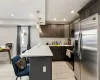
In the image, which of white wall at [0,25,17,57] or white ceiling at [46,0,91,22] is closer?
white ceiling at [46,0,91,22]

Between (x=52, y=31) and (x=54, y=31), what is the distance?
133 mm

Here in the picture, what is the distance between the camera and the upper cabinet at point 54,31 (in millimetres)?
6750

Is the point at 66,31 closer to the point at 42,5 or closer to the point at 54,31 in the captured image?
the point at 54,31

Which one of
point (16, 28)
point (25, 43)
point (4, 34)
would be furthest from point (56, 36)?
point (4, 34)

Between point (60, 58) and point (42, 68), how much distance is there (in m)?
3.87

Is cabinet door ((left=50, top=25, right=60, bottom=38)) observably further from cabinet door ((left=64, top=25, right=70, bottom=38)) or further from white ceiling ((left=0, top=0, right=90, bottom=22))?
white ceiling ((left=0, top=0, right=90, bottom=22))

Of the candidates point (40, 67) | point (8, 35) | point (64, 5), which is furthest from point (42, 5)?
point (8, 35)

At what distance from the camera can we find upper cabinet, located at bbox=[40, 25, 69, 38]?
675 centimetres

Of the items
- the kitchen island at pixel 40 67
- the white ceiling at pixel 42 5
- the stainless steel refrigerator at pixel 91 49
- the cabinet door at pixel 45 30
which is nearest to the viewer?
the stainless steel refrigerator at pixel 91 49

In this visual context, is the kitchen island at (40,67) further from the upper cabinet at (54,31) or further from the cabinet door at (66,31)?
the cabinet door at (66,31)

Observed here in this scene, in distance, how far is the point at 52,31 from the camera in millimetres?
6773

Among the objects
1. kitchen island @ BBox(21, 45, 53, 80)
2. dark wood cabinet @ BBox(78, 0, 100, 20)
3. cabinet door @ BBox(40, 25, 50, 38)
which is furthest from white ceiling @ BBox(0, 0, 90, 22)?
cabinet door @ BBox(40, 25, 50, 38)

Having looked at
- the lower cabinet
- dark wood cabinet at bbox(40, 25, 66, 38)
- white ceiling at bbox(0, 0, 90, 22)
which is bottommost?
the lower cabinet

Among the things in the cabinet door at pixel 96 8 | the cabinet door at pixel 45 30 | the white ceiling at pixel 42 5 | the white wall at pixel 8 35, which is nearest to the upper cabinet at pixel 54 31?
the cabinet door at pixel 45 30
